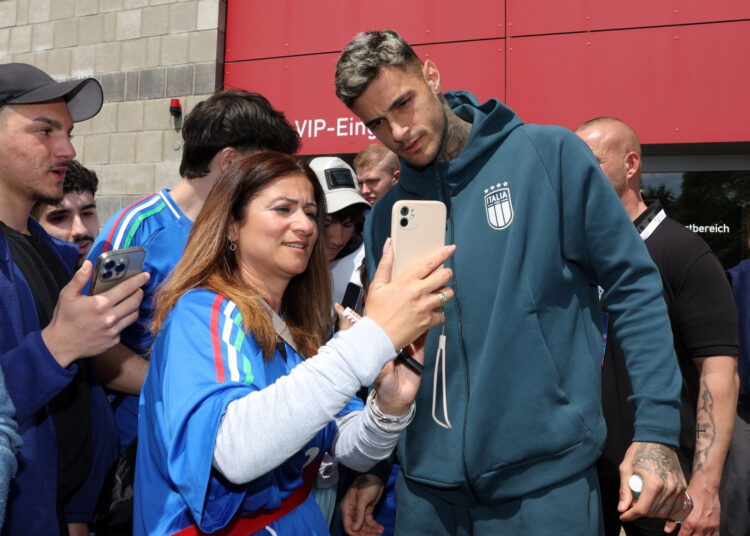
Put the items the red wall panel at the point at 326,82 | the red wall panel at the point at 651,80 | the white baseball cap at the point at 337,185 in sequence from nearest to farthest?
the white baseball cap at the point at 337,185 < the red wall panel at the point at 651,80 < the red wall panel at the point at 326,82

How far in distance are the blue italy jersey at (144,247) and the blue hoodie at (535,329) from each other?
122 cm

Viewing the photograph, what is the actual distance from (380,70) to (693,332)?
1648 millimetres

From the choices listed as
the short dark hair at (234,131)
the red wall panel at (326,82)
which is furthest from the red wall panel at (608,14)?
the short dark hair at (234,131)

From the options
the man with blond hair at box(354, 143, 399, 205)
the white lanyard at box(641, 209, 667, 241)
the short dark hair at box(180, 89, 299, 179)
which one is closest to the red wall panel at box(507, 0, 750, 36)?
the man with blond hair at box(354, 143, 399, 205)

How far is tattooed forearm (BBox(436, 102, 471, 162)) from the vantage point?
1984mm

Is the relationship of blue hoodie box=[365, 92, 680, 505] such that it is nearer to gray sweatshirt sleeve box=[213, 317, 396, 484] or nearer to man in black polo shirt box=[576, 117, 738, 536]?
gray sweatshirt sleeve box=[213, 317, 396, 484]

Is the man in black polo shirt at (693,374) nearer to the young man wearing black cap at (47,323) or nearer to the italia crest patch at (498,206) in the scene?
the italia crest patch at (498,206)

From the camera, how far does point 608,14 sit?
17.6ft

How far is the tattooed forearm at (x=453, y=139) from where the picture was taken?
1.98 m

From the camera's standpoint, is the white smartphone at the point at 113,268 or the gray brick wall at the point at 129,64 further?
the gray brick wall at the point at 129,64

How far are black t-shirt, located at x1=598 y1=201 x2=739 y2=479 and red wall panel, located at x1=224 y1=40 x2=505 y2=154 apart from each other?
11.3ft

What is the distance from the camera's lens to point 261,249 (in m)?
1.74

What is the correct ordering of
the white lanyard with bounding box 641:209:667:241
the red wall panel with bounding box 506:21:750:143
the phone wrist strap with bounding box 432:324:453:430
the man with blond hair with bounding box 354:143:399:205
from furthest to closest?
the red wall panel with bounding box 506:21:750:143, the man with blond hair with bounding box 354:143:399:205, the white lanyard with bounding box 641:209:667:241, the phone wrist strap with bounding box 432:324:453:430

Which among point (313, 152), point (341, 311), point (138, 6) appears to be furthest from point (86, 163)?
point (341, 311)
